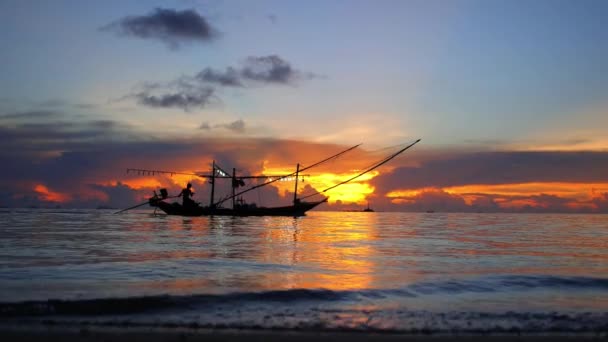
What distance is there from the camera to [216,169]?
98375 mm

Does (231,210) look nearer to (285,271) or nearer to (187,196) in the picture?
(187,196)

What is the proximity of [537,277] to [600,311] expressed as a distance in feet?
20.3

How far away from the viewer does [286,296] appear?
41.4ft

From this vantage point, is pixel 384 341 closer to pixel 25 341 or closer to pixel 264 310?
pixel 264 310

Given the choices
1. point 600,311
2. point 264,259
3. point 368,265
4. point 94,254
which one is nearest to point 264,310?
point 600,311

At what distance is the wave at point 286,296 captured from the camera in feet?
33.9

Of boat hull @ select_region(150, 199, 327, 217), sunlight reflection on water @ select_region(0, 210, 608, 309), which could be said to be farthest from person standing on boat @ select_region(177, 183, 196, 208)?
sunlight reflection on water @ select_region(0, 210, 608, 309)

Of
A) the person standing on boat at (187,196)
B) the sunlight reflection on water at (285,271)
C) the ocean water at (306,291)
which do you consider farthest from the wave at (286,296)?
the person standing on boat at (187,196)

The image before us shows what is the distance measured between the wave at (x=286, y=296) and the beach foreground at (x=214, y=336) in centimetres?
209

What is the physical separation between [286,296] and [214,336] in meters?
4.95

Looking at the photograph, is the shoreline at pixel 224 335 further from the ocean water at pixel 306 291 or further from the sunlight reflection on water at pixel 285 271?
the sunlight reflection on water at pixel 285 271

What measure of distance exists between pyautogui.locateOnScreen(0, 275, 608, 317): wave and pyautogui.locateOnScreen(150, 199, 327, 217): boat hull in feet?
282

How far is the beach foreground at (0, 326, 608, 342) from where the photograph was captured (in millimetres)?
7617

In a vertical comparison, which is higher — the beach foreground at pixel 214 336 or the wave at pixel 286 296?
the beach foreground at pixel 214 336
